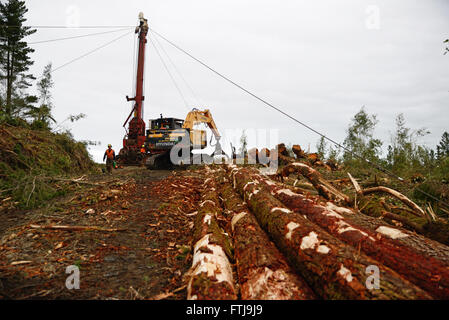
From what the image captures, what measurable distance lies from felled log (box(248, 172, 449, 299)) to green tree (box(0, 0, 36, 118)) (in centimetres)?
2698

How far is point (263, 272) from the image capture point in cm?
248

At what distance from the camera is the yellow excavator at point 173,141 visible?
1255cm

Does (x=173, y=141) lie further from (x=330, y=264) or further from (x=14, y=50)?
(x=14, y=50)

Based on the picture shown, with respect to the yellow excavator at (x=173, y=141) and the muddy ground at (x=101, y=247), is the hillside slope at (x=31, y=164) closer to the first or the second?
the muddy ground at (x=101, y=247)

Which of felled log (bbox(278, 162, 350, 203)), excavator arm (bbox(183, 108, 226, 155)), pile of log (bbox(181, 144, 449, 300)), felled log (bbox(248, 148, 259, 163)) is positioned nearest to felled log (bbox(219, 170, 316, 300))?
pile of log (bbox(181, 144, 449, 300))

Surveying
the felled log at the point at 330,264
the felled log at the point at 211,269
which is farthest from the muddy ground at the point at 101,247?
the felled log at the point at 330,264

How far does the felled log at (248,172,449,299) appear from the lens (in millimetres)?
2064

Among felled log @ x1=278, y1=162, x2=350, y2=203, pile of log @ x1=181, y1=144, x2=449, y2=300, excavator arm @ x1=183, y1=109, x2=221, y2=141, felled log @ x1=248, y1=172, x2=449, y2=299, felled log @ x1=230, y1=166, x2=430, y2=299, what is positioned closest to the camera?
felled log @ x1=230, y1=166, x2=430, y2=299

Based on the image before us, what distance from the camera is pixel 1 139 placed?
7258 millimetres

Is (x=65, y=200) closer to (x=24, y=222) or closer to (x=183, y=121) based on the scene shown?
(x=24, y=222)

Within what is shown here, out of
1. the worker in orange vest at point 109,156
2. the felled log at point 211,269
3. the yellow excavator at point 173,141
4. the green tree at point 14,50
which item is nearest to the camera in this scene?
the felled log at point 211,269

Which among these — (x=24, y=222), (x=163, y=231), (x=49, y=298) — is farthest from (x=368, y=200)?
(x=24, y=222)

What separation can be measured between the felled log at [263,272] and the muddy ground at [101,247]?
752mm

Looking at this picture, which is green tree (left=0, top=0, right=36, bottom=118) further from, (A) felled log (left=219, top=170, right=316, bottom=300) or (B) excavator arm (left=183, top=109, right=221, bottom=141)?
(A) felled log (left=219, top=170, right=316, bottom=300)
